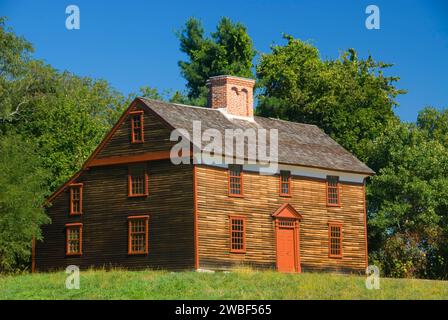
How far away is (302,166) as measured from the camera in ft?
184

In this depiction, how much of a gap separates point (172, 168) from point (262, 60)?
3363 centimetres

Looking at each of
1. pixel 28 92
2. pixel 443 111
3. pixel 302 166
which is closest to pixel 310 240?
pixel 302 166

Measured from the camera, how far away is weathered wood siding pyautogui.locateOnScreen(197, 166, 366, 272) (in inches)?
2010

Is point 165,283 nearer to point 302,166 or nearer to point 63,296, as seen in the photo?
point 63,296

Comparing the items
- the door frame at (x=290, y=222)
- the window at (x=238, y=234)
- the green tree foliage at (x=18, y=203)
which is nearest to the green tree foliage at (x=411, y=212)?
the door frame at (x=290, y=222)

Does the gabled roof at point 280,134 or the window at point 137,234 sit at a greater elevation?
the gabled roof at point 280,134

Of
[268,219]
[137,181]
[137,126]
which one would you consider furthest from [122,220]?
[268,219]

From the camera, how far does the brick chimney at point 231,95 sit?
191 ft

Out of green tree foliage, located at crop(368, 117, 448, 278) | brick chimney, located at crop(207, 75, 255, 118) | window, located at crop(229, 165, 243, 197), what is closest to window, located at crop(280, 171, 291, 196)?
window, located at crop(229, 165, 243, 197)

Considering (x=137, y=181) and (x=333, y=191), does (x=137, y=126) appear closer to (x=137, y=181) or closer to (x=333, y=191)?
(x=137, y=181)

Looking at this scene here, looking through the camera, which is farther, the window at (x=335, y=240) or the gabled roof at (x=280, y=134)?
the window at (x=335, y=240)

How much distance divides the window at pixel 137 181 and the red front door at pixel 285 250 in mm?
7065

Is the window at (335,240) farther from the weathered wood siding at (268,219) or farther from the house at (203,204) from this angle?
the weathered wood siding at (268,219)

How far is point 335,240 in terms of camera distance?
57.9 meters
